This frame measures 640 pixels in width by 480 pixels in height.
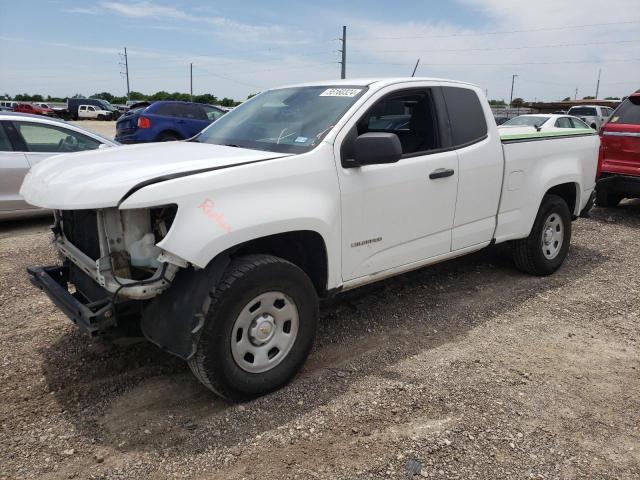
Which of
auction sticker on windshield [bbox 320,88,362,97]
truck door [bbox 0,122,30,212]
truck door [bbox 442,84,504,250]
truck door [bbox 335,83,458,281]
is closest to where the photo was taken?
truck door [bbox 335,83,458,281]

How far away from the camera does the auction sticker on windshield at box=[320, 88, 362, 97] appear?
374cm

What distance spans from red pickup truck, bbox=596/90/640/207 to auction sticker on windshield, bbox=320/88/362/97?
5.79m

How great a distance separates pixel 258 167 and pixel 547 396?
88.5 inches

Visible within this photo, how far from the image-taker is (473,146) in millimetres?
4336

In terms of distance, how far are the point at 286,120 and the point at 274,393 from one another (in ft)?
6.24

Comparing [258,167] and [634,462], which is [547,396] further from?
[258,167]

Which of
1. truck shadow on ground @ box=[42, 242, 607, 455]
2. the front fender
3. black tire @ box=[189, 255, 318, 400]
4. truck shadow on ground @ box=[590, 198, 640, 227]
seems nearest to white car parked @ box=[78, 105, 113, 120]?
truck shadow on ground @ box=[590, 198, 640, 227]

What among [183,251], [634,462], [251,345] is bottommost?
[634,462]

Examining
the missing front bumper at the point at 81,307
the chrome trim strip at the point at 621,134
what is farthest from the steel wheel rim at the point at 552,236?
the missing front bumper at the point at 81,307

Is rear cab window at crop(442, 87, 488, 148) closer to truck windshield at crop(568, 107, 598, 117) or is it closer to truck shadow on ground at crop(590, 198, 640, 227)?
truck shadow on ground at crop(590, 198, 640, 227)

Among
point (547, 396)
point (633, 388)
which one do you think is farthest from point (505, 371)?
point (633, 388)

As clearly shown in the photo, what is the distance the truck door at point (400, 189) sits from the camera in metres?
3.46

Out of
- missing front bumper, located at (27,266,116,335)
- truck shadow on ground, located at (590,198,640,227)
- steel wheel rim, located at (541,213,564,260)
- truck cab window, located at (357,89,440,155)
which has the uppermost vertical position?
truck cab window, located at (357,89,440,155)

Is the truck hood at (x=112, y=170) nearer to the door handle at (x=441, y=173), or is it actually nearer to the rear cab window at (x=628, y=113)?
the door handle at (x=441, y=173)
